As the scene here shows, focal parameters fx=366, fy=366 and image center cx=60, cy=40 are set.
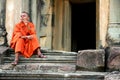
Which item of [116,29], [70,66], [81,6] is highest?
[81,6]

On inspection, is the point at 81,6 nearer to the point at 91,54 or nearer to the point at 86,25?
the point at 86,25

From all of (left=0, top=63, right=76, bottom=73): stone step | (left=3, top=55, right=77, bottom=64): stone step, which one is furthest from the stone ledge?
(left=3, top=55, right=77, bottom=64): stone step

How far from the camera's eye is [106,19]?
10422 mm

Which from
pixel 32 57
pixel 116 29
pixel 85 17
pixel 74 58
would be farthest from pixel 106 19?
pixel 85 17

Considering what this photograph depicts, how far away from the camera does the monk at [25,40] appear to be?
9.53 metres

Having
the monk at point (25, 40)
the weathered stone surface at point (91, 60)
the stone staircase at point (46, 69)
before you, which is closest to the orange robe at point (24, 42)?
the monk at point (25, 40)

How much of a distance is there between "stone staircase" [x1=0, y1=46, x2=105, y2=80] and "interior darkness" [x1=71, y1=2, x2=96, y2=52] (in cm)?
505

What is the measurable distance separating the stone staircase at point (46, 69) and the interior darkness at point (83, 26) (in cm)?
505

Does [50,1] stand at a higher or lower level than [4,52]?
higher

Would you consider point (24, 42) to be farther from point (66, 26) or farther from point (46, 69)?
point (66, 26)

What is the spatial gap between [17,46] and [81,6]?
18.8 feet

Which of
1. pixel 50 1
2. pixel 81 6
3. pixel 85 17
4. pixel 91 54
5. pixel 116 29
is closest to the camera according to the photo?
pixel 91 54

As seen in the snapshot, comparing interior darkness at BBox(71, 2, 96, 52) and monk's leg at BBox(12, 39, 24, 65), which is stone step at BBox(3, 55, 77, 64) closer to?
monk's leg at BBox(12, 39, 24, 65)

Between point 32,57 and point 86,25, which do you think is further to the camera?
point 86,25
